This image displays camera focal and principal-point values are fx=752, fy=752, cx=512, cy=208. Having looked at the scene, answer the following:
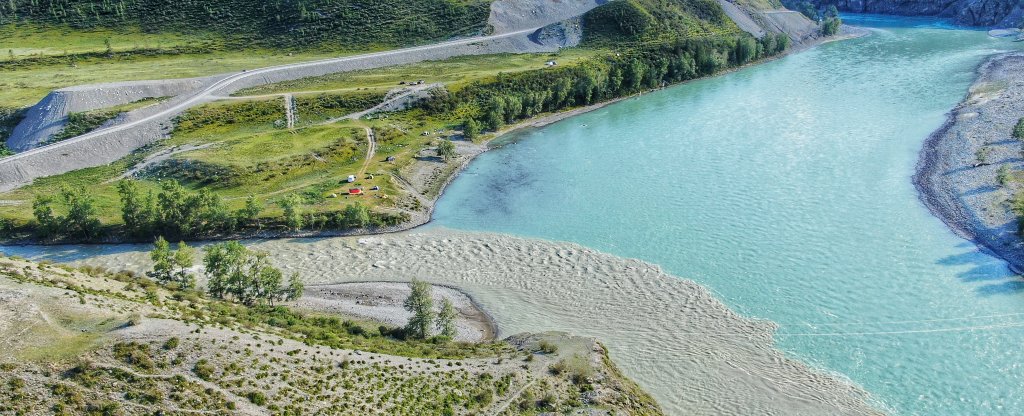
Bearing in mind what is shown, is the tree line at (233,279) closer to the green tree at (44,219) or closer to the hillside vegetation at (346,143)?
the hillside vegetation at (346,143)

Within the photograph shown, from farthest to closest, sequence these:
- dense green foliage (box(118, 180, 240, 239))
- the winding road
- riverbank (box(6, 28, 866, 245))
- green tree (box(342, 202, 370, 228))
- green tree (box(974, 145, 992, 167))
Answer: the winding road
green tree (box(974, 145, 992, 167))
green tree (box(342, 202, 370, 228))
riverbank (box(6, 28, 866, 245))
dense green foliage (box(118, 180, 240, 239))

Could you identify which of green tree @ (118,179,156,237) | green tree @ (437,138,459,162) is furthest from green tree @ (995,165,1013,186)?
green tree @ (118,179,156,237)

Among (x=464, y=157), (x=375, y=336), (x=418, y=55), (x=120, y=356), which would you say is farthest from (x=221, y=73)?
(x=120, y=356)

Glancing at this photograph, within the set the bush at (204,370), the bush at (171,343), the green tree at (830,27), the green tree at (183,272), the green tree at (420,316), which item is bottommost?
the green tree at (420,316)

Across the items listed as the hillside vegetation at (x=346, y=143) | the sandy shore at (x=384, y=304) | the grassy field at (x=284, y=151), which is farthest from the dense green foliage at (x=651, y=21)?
the sandy shore at (x=384, y=304)

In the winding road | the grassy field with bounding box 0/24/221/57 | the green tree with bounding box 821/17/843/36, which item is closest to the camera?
the winding road

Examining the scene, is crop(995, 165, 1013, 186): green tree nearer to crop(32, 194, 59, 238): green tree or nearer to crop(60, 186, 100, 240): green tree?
crop(60, 186, 100, 240): green tree

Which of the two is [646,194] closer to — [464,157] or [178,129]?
[464,157]
